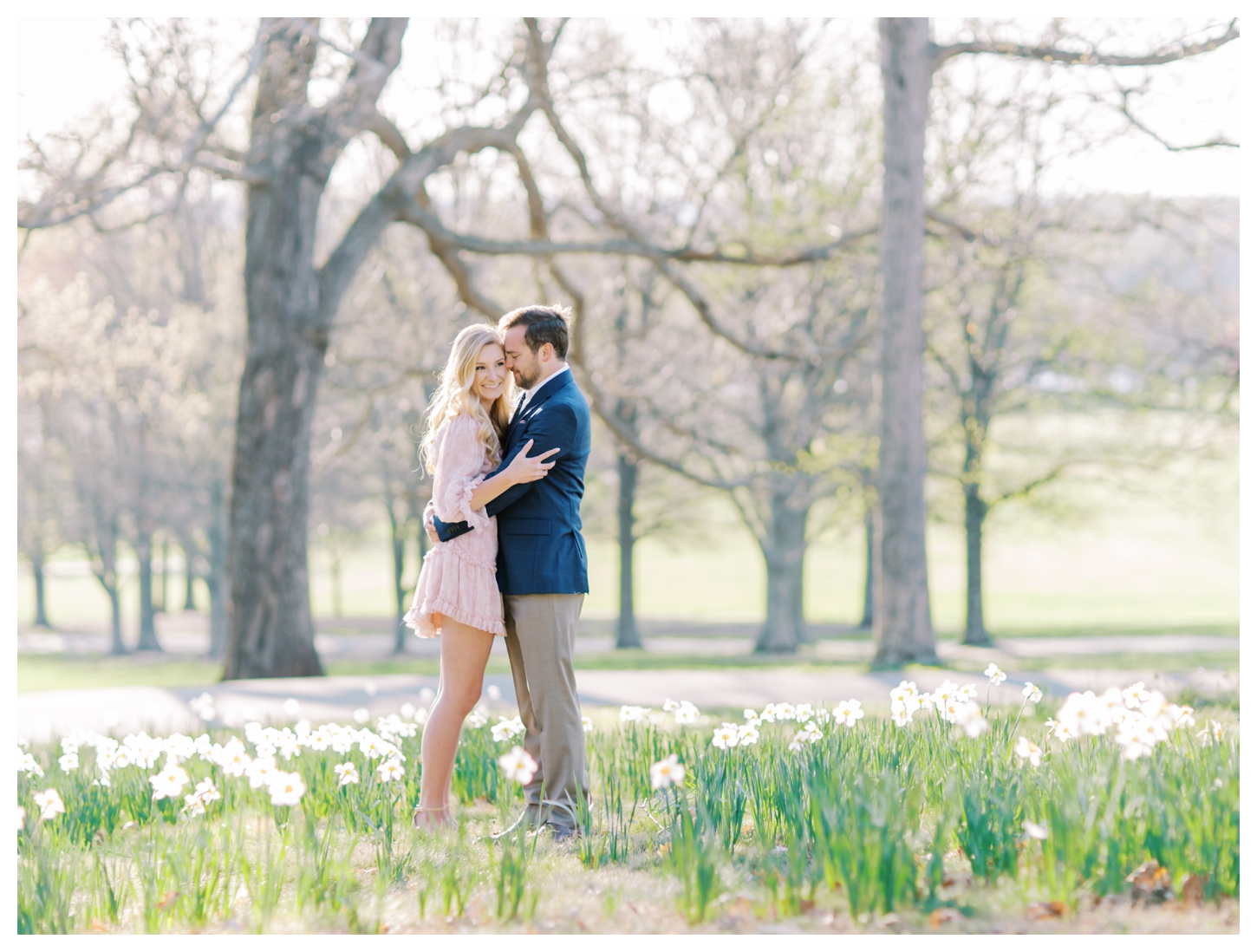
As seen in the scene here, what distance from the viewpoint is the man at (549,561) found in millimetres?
3848

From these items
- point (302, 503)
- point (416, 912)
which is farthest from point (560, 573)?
point (302, 503)

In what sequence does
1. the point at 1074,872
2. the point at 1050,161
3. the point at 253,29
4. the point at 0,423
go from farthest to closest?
the point at 1050,161, the point at 253,29, the point at 0,423, the point at 1074,872

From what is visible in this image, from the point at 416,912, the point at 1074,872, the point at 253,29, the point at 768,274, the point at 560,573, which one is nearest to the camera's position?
the point at 1074,872

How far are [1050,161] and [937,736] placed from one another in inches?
468

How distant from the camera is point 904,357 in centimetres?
1042

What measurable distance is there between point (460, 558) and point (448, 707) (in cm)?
59

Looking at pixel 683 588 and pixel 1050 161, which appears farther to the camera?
pixel 683 588

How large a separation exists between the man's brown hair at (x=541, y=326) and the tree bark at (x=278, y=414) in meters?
6.85

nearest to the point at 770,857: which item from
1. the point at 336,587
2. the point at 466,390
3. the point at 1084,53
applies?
the point at 466,390

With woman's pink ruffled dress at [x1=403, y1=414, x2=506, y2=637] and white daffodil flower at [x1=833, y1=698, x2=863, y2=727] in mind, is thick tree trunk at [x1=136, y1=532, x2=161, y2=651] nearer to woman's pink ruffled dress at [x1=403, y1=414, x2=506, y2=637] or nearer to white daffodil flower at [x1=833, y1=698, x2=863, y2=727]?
woman's pink ruffled dress at [x1=403, y1=414, x2=506, y2=637]

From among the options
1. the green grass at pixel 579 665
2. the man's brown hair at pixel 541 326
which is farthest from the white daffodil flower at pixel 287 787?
the green grass at pixel 579 665

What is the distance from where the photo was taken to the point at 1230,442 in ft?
66.6

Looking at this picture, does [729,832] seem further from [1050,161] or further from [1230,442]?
[1230,442]

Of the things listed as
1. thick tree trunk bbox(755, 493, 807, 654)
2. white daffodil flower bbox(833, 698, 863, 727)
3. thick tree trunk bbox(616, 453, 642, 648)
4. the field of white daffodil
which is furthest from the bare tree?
thick tree trunk bbox(616, 453, 642, 648)
